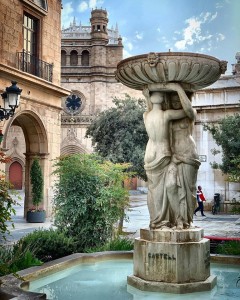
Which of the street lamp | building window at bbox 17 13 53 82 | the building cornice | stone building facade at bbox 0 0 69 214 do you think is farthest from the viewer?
building window at bbox 17 13 53 82

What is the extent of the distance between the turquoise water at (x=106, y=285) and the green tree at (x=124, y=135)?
50.2 ft

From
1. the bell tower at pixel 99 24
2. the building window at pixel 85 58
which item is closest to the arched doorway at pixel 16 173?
the building window at pixel 85 58

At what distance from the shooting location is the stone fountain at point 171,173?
547 centimetres

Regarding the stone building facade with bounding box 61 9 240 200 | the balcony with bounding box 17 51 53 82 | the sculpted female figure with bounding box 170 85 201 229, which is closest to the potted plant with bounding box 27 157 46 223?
the balcony with bounding box 17 51 53 82

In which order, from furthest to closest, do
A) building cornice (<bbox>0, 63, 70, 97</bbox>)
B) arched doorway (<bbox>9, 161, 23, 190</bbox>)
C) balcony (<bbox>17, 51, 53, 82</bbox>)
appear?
arched doorway (<bbox>9, 161, 23, 190</bbox>), balcony (<bbox>17, 51, 53, 82</bbox>), building cornice (<bbox>0, 63, 70, 97</bbox>)

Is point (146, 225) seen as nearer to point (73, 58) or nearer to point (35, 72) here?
point (35, 72)

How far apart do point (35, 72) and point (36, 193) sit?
5.00m

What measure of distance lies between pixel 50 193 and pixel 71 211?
8.99 meters

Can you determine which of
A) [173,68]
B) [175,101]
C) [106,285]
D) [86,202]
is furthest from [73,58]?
[106,285]

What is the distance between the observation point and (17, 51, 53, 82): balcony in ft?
54.7

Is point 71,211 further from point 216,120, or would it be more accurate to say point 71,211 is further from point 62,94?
point 216,120

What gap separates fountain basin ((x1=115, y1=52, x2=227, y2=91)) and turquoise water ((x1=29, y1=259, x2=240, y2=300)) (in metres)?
2.78

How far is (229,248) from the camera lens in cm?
761

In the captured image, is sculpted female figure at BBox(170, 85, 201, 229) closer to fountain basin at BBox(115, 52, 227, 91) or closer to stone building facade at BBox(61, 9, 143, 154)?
fountain basin at BBox(115, 52, 227, 91)
